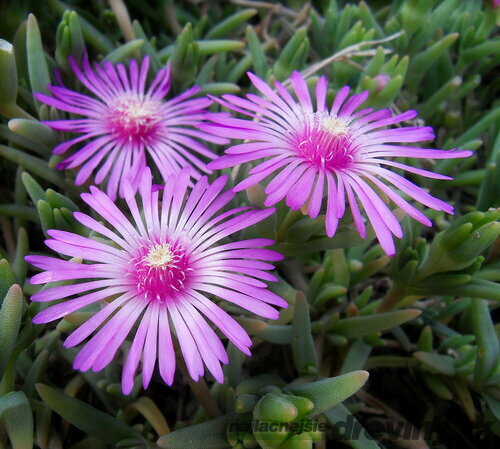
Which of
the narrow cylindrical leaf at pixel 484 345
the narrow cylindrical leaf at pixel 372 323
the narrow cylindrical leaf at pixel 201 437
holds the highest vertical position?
the narrow cylindrical leaf at pixel 372 323

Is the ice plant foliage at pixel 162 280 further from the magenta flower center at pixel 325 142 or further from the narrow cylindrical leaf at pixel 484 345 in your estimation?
the narrow cylindrical leaf at pixel 484 345

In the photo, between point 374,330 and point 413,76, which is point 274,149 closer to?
point 374,330

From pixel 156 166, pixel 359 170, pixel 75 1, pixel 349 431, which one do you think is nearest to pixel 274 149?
pixel 359 170

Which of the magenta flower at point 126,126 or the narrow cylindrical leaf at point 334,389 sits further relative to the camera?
the magenta flower at point 126,126

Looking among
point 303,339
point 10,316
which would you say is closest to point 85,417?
point 10,316

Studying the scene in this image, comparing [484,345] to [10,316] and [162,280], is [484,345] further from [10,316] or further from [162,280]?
[10,316]

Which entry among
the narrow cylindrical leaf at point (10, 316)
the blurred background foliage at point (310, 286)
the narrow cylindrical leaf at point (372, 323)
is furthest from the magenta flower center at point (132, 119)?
the narrow cylindrical leaf at point (372, 323)
